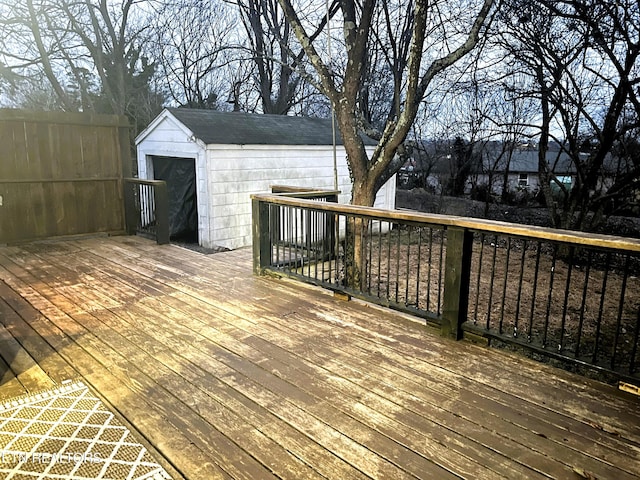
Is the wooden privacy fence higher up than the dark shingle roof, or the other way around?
the dark shingle roof

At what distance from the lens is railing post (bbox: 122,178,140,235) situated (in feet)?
22.7

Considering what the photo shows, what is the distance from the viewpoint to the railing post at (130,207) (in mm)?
6916

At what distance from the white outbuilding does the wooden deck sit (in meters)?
3.63

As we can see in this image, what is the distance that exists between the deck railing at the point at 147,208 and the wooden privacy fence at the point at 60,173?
124 mm

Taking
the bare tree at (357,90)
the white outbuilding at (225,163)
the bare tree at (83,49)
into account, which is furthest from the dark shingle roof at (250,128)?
the bare tree at (83,49)

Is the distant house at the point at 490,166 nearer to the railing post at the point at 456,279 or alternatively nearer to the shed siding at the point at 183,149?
the shed siding at the point at 183,149

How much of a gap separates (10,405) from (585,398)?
2784mm

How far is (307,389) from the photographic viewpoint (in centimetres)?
248

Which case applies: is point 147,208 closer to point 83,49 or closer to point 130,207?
point 130,207

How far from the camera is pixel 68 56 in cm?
1288

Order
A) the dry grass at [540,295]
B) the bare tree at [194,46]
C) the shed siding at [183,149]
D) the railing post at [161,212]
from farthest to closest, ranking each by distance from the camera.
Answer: the bare tree at [194,46], the shed siding at [183,149], the railing post at [161,212], the dry grass at [540,295]

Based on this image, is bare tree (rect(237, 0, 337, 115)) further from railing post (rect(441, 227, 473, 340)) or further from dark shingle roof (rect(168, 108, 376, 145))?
railing post (rect(441, 227, 473, 340))

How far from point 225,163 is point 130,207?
156cm

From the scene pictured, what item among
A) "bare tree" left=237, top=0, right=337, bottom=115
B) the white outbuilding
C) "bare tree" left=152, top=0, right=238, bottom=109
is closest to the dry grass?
the white outbuilding
